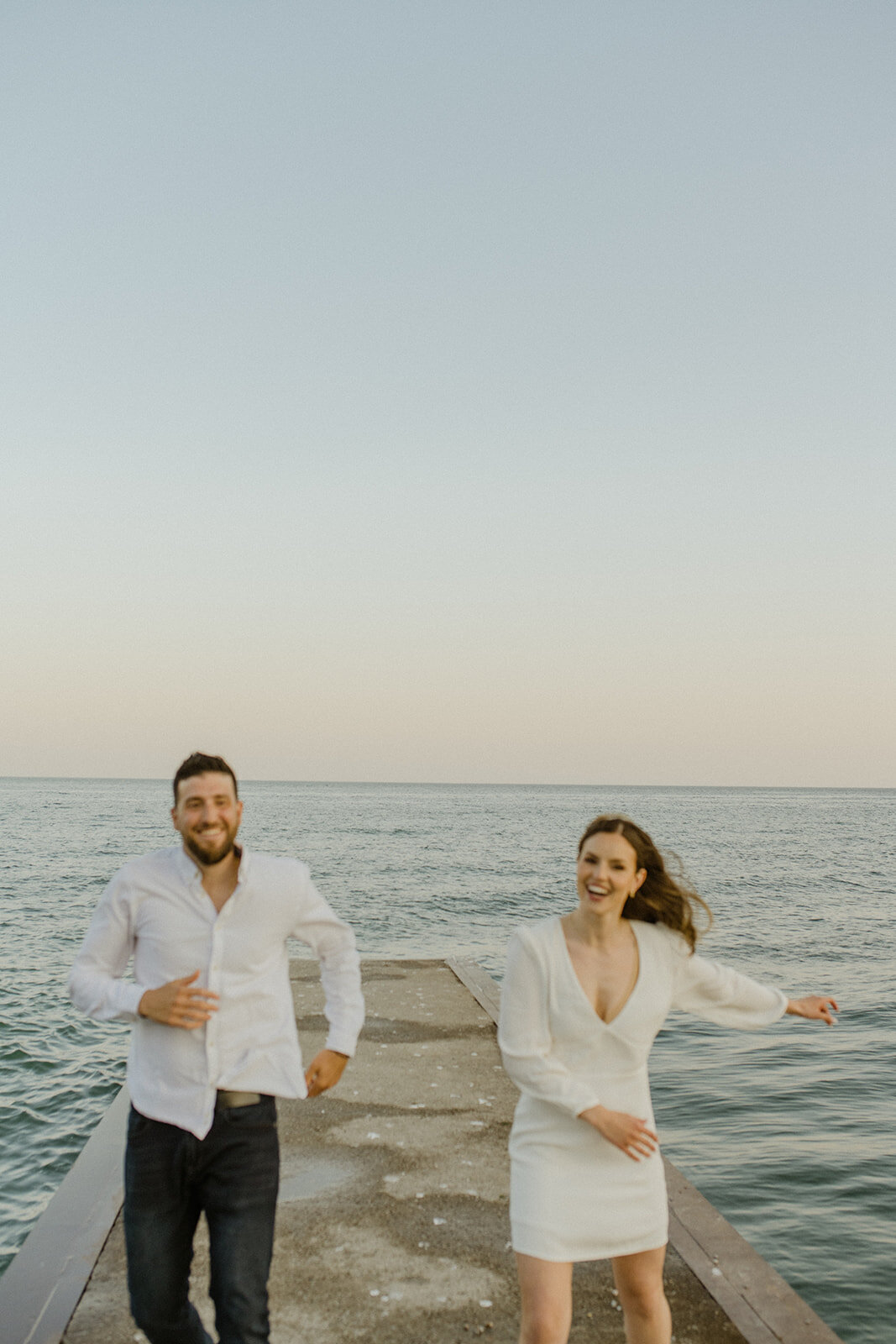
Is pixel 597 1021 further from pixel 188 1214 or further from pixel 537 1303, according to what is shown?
pixel 188 1214

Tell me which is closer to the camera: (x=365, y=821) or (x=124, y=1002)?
(x=124, y=1002)

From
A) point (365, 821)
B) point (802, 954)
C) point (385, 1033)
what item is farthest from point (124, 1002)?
point (365, 821)

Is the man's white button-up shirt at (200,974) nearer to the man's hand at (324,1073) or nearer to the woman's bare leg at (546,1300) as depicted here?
the man's hand at (324,1073)

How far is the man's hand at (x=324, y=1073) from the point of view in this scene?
341 centimetres

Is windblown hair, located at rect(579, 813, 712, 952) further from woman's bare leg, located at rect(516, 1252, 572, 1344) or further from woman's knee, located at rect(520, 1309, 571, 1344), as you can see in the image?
woman's knee, located at rect(520, 1309, 571, 1344)

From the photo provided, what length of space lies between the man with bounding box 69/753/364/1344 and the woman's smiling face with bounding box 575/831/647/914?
92 cm

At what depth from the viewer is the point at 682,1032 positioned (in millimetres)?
13031

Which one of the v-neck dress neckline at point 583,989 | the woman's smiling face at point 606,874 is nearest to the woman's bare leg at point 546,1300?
the v-neck dress neckline at point 583,989

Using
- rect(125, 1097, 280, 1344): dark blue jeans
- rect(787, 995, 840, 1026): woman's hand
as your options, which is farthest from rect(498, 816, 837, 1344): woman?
rect(125, 1097, 280, 1344): dark blue jeans

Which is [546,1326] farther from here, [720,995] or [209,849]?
[209,849]

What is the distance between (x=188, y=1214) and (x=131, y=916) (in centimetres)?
96

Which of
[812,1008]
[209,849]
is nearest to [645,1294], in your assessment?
[812,1008]

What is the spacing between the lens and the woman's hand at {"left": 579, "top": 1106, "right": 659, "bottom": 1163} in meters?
3.19

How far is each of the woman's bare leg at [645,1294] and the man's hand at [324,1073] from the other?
3.60 feet
